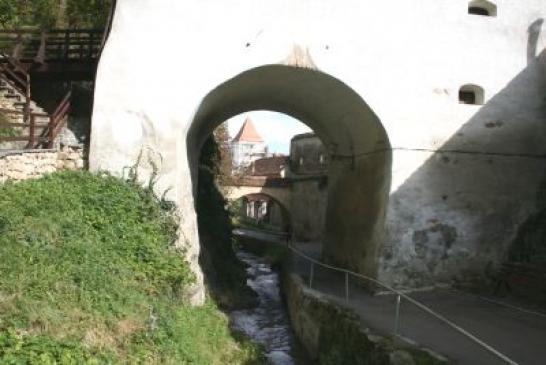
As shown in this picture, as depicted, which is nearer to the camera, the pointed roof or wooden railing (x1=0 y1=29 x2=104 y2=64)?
wooden railing (x1=0 y1=29 x2=104 y2=64)

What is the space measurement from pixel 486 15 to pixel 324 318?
7.57m

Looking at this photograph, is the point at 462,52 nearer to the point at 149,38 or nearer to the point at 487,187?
the point at 487,187

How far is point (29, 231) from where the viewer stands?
7492 millimetres

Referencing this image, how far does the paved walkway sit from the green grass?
2.41 metres

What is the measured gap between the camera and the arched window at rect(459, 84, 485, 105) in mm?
11734

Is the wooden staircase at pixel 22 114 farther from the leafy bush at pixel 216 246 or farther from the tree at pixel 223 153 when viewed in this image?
the tree at pixel 223 153

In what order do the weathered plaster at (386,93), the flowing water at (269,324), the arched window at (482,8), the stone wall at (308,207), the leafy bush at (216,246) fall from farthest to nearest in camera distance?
the stone wall at (308,207) < the leafy bush at (216,246) < the arched window at (482,8) < the flowing water at (269,324) < the weathered plaster at (386,93)

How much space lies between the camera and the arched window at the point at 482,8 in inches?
469

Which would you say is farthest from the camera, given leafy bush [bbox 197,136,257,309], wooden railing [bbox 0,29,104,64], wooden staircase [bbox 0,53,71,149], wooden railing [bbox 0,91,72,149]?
leafy bush [bbox 197,136,257,309]

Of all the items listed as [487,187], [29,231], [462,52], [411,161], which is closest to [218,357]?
[29,231]

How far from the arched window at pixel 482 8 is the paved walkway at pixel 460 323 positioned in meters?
6.12

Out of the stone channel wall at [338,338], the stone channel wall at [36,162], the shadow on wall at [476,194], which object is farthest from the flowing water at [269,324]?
the stone channel wall at [36,162]

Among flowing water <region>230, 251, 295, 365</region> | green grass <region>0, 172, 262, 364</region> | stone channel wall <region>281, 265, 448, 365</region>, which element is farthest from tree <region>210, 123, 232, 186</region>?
green grass <region>0, 172, 262, 364</region>

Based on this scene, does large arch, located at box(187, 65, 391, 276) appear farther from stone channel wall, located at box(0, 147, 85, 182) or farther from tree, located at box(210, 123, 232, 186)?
tree, located at box(210, 123, 232, 186)
